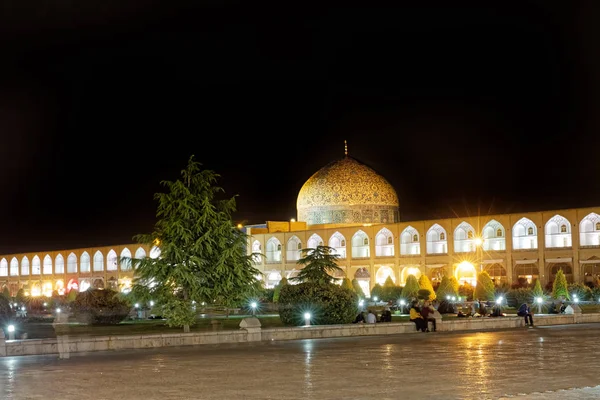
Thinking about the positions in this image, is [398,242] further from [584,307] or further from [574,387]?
[574,387]

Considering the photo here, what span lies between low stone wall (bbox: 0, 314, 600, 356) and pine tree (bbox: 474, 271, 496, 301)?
40.0 ft

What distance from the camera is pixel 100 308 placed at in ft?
80.6

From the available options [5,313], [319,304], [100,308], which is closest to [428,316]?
[319,304]

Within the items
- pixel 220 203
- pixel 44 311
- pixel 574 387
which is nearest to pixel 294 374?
pixel 574 387

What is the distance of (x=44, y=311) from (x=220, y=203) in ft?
58.2

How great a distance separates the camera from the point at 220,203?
21484 mm

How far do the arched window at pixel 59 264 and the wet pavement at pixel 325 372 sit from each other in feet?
166

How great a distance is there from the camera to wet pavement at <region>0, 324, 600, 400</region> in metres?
9.41

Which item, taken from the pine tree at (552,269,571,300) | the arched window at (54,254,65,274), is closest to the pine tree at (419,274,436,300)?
the pine tree at (552,269,571,300)

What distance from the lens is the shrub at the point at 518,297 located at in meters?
31.8

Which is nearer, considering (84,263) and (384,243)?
(384,243)

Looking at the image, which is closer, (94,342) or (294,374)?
(294,374)

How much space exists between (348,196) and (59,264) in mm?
24169

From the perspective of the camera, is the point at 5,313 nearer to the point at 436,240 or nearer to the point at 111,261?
the point at 436,240
